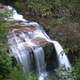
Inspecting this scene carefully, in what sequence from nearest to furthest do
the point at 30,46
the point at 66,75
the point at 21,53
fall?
the point at 66,75
the point at 21,53
the point at 30,46

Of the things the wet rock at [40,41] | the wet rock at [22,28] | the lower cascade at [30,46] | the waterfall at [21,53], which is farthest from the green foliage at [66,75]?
the wet rock at [22,28]

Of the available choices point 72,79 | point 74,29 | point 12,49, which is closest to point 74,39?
point 74,29

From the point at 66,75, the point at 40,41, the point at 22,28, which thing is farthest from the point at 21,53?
the point at 66,75

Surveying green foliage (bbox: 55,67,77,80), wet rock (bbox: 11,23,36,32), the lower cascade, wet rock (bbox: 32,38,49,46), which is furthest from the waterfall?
green foliage (bbox: 55,67,77,80)

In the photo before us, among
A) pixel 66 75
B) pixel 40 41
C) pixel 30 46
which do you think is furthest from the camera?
pixel 40 41

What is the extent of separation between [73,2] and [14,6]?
8.44ft

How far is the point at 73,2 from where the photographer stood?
557 inches

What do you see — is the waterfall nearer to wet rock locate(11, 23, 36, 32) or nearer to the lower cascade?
the lower cascade

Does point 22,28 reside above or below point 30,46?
above

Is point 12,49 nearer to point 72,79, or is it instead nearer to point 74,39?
point 74,39

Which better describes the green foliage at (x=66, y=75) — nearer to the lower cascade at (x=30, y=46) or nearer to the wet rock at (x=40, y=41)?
the lower cascade at (x=30, y=46)

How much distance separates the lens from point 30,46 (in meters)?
10.4

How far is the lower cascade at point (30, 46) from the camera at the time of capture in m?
10.1

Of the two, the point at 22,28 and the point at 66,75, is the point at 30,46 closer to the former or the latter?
the point at 22,28
